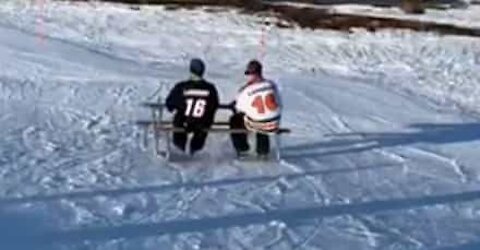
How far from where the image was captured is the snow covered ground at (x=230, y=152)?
1134 cm

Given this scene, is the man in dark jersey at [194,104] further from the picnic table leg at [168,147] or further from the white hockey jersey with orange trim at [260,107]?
the white hockey jersey with orange trim at [260,107]

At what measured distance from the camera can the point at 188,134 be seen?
47.1 feet

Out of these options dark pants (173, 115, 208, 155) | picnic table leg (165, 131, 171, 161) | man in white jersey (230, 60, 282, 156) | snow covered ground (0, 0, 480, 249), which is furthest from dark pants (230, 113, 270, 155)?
picnic table leg (165, 131, 171, 161)

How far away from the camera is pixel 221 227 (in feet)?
37.1

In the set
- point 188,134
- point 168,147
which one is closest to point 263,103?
point 188,134

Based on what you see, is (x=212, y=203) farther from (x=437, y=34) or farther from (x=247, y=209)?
(x=437, y=34)

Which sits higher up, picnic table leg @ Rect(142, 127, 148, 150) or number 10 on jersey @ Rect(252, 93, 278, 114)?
number 10 on jersey @ Rect(252, 93, 278, 114)

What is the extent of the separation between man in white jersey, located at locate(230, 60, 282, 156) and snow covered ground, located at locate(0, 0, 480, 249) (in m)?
0.30

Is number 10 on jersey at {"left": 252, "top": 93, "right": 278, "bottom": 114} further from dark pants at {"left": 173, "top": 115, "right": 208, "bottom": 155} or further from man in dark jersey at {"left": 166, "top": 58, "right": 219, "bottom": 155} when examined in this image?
dark pants at {"left": 173, "top": 115, "right": 208, "bottom": 155}

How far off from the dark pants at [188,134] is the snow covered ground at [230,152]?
9.2 inches

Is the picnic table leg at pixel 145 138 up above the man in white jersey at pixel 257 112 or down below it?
below

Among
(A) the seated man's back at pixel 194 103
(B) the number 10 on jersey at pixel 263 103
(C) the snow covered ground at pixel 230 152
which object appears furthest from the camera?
(B) the number 10 on jersey at pixel 263 103

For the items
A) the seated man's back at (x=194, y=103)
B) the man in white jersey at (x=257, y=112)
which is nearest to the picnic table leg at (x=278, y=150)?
the man in white jersey at (x=257, y=112)

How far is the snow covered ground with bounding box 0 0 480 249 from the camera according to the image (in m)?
11.3
